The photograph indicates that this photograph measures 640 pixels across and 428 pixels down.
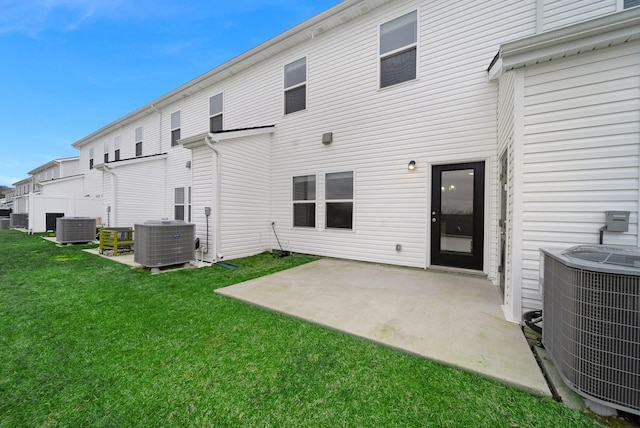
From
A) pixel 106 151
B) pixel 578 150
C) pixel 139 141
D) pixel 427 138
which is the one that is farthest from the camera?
pixel 106 151

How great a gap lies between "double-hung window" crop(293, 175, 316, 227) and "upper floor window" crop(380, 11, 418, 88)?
9.72 ft

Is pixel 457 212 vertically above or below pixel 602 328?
above

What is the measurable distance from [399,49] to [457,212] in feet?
12.4

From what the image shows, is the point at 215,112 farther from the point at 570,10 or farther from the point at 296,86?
the point at 570,10

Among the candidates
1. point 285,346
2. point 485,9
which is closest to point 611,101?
point 485,9

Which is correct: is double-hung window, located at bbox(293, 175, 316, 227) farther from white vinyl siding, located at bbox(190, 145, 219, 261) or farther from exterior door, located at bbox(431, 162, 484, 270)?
exterior door, located at bbox(431, 162, 484, 270)

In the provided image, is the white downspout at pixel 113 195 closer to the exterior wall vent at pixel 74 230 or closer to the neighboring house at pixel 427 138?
the neighboring house at pixel 427 138

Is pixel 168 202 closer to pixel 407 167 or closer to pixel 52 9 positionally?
pixel 407 167

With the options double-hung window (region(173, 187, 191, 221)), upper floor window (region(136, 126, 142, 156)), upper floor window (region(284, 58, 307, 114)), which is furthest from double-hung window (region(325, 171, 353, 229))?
upper floor window (region(136, 126, 142, 156))

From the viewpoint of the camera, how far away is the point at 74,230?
27.9ft

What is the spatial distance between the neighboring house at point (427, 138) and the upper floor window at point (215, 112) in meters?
0.07

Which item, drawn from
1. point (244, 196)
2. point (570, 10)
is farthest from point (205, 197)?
point (570, 10)

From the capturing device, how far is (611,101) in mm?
2320

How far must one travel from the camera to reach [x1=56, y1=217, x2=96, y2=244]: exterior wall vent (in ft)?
27.3
